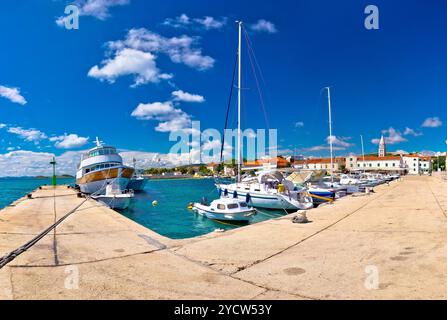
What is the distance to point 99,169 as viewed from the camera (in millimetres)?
44094

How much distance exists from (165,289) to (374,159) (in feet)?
570

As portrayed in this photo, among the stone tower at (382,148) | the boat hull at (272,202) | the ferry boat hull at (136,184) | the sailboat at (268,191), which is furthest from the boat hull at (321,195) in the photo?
the stone tower at (382,148)

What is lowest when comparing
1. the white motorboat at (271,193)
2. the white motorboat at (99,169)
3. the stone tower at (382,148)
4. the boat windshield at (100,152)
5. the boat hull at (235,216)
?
the boat hull at (235,216)

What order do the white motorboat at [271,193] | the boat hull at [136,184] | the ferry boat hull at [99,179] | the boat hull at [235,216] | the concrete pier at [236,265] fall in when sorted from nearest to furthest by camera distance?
the concrete pier at [236,265] < the boat hull at [235,216] < the white motorboat at [271,193] < the ferry boat hull at [99,179] < the boat hull at [136,184]

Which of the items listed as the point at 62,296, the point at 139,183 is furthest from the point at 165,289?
the point at 139,183

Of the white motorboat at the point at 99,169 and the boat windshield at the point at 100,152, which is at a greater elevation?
the boat windshield at the point at 100,152

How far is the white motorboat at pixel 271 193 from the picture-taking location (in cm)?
2938

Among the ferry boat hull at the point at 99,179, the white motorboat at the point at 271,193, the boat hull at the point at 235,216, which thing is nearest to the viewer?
the boat hull at the point at 235,216

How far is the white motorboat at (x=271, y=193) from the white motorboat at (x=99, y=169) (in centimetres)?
1960

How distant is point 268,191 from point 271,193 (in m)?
0.63

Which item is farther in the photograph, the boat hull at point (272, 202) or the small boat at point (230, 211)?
the boat hull at point (272, 202)

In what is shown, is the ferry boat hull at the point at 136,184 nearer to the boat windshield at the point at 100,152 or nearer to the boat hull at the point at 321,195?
the boat windshield at the point at 100,152
